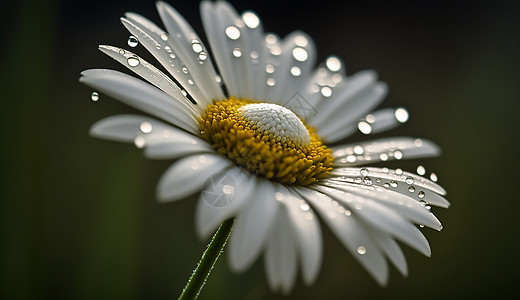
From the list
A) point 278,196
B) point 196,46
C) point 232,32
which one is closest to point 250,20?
point 232,32

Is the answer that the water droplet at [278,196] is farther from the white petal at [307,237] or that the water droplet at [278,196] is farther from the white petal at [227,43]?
the white petal at [227,43]

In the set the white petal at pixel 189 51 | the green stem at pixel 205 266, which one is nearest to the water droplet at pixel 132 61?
the white petal at pixel 189 51

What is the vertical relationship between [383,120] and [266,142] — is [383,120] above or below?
above

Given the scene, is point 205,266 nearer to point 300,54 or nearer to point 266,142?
point 266,142

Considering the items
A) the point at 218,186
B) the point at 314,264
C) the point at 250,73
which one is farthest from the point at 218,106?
the point at 314,264

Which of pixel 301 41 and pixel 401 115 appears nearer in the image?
pixel 401 115

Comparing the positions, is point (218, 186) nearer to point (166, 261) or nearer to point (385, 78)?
point (166, 261)

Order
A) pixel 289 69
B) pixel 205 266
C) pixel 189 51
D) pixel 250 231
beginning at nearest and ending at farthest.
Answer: pixel 250 231, pixel 205 266, pixel 189 51, pixel 289 69

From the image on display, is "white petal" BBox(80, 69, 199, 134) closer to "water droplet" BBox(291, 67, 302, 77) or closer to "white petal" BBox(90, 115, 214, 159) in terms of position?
"white petal" BBox(90, 115, 214, 159)
